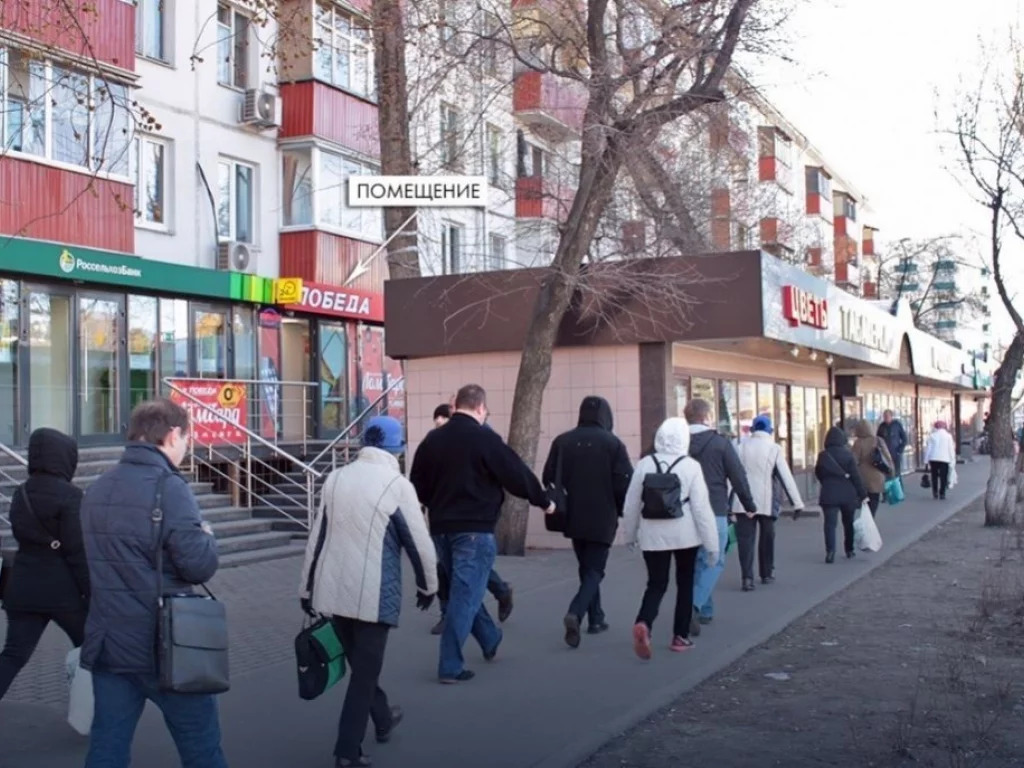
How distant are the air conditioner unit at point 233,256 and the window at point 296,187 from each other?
199 centimetres

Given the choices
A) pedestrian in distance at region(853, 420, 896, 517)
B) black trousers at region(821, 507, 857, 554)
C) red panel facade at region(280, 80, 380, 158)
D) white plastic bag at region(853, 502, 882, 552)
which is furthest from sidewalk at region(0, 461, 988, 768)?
red panel facade at region(280, 80, 380, 158)

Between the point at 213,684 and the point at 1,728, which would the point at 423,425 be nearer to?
the point at 1,728

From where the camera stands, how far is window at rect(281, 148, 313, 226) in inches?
949

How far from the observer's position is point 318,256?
2366 cm

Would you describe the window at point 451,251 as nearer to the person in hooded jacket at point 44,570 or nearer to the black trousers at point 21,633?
the person in hooded jacket at point 44,570

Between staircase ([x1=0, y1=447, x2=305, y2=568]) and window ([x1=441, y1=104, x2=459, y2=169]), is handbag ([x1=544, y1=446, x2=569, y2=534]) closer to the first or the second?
staircase ([x1=0, y1=447, x2=305, y2=568])

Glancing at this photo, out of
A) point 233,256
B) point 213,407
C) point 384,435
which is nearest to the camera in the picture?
point 384,435

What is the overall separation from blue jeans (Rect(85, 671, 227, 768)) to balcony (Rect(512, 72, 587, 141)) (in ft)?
40.6

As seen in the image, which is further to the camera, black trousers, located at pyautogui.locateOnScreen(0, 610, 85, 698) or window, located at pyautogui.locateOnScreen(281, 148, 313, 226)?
window, located at pyautogui.locateOnScreen(281, 148, 313, 226)

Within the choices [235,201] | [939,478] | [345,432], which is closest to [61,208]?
[345,432]

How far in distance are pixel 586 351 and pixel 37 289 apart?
819 centimetres

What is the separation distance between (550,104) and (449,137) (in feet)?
12.0

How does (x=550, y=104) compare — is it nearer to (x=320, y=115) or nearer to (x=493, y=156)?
(x=493, y=156)

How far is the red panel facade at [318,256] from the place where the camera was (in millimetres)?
23609
